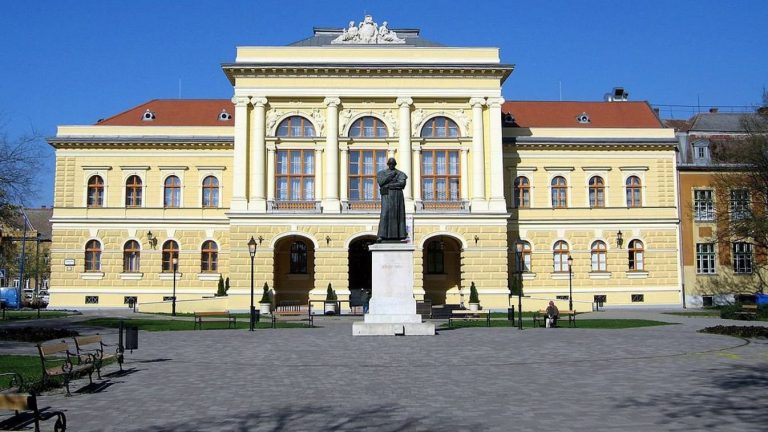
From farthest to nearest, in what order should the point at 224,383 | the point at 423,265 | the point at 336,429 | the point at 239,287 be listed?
the point at 423,265 → the point at 239,287 → the point at 224,383 → the point at 336,429

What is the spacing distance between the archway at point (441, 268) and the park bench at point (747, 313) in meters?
16.4

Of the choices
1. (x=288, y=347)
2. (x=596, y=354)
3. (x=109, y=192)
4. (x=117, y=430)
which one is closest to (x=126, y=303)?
(x=109, y=192)

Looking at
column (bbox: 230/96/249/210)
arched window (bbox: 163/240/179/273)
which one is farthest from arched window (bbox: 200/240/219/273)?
column (bbox: 230/96/249/210)

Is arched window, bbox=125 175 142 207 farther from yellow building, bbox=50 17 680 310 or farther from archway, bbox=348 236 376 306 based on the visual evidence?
archway, bbox=348 236 376 306

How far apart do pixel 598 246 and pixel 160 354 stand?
116 ft

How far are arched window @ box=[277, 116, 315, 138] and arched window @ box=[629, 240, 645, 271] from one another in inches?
863

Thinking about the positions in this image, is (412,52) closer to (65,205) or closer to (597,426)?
(65,205)

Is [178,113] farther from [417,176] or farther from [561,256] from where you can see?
[561,256]

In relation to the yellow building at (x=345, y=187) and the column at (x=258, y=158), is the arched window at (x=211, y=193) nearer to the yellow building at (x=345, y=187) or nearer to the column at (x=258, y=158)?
the yellow building at (x=345, y=187)

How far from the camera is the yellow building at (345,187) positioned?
144 feet

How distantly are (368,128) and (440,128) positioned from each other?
14.3 ft

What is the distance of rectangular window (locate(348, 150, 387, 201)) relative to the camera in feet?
146

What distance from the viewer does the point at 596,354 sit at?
18750 millimetres

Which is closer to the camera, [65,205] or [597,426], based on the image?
[597,426]
